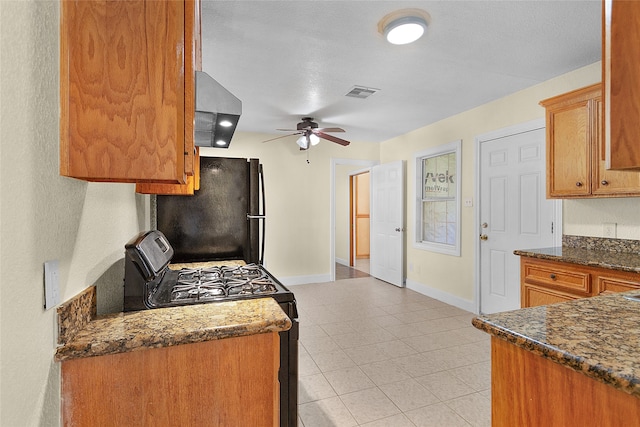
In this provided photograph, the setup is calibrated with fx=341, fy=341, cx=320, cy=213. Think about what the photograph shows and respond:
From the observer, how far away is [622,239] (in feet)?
8.87

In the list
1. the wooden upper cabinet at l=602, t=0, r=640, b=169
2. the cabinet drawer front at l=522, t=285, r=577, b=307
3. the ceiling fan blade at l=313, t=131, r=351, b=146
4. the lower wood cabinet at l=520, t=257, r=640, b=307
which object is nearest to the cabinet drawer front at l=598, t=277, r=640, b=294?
the lower wood cabinet at l=520, t=257, r=640, b=307

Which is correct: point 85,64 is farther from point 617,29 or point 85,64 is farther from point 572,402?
point 572,402

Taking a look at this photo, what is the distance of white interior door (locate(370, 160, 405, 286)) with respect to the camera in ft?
17.4

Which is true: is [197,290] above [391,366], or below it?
above

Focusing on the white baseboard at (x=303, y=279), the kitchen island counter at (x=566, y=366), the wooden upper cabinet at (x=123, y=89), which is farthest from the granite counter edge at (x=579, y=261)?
the white baseboard at (x=303, y=279)

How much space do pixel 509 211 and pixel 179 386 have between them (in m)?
3.55

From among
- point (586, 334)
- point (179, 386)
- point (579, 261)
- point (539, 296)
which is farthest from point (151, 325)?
point (539, 296)

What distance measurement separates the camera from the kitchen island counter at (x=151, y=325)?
102 centimetres

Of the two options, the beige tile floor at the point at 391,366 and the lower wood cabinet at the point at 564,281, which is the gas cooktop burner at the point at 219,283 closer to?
the beige tile floor at the point at 391,366

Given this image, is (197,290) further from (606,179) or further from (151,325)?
(606,179)

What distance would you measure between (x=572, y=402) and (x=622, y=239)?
258 centimetres

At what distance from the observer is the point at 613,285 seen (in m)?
2.22

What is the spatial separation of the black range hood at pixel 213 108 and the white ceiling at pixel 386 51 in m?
0.95

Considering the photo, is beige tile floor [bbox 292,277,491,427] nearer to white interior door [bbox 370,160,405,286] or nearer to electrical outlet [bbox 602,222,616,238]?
white interior door [bbox 370,160,405,286]
